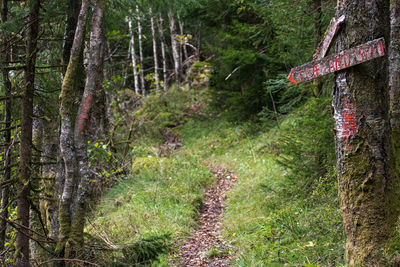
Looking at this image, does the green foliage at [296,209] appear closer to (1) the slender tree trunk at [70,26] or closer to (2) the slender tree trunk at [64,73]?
(2) the slender tree trunk at [64,73]

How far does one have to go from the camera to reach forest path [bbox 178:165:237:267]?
570 cm

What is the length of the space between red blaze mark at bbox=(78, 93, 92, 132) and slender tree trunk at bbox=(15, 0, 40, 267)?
100 cm

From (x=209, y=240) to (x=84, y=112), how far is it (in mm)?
3634

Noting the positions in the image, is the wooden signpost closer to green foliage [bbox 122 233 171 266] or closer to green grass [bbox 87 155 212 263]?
green foliage [bbox 122 233 171 266]

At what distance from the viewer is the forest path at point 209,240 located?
225 inches

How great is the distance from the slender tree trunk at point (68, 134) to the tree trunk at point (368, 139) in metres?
3.22

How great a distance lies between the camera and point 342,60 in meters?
3.32

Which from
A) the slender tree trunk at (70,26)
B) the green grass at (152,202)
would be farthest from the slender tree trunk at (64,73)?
the green grass at (152,202)

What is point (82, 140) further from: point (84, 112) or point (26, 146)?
point (26, 146)

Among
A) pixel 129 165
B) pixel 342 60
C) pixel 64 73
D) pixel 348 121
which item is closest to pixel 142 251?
pixel 64 73

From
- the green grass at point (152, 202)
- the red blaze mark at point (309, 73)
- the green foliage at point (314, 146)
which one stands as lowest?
the green grass at point (152, 202)

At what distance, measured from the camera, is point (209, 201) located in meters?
9.07

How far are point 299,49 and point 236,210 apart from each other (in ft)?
13.3

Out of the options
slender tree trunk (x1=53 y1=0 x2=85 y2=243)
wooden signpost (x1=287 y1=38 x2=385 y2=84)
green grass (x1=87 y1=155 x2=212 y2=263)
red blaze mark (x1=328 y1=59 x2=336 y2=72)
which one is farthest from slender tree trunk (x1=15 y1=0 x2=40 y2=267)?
red blaze mark (x1=328 y1=59 x2=336 y2=72)
